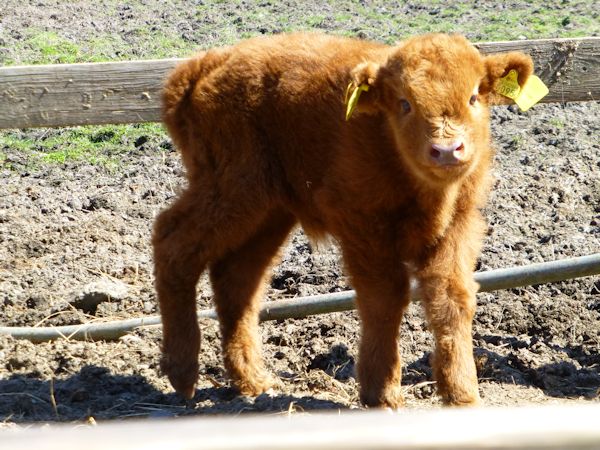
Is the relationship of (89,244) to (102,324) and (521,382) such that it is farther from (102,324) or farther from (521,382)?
(521,382)

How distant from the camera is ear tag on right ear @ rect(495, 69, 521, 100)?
17.6ft

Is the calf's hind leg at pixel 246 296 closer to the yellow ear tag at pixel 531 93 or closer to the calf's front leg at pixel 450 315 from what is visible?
the calf's front leg at pixel 450 315

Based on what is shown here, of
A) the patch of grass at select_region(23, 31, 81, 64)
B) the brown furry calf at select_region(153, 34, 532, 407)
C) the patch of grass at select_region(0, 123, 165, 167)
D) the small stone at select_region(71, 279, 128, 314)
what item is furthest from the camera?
the patch of grass at select_region(23, 31, 81, 64)

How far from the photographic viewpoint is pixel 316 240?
19.1ft

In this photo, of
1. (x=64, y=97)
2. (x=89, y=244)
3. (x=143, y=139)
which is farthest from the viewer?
(x=143, y=139)

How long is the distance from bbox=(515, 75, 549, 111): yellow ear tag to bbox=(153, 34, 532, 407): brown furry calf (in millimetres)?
95

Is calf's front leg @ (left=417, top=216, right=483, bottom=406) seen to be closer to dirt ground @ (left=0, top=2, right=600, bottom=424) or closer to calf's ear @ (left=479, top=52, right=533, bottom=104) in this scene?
dirt ground @ (left=0, top=2, right=600, bottom=424)

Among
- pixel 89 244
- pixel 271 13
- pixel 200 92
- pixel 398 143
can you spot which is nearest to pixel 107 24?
pixel 271 13

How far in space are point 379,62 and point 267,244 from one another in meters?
1.38

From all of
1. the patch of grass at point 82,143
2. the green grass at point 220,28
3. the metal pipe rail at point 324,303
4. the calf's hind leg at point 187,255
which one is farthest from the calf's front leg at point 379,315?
the green grass at point 220,28

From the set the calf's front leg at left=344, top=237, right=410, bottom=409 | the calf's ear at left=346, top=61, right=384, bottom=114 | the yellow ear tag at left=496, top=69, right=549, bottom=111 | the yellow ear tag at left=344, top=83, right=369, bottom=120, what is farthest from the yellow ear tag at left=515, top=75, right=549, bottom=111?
the calf's front leg at left=344, top=237, right=410, bottom=409

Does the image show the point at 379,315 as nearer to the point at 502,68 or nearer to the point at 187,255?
the point at 187,255

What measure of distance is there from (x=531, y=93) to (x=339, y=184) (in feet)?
3.94

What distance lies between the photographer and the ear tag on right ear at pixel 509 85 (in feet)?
17.6
